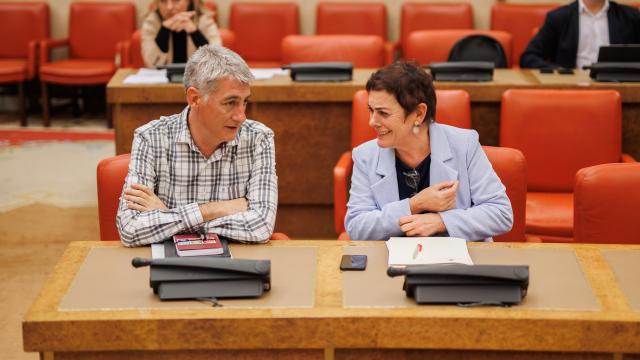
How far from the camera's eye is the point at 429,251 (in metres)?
2.77

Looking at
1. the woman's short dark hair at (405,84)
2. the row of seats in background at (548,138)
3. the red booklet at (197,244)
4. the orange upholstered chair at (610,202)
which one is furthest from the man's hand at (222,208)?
the orange upholstered chair at (610,202)

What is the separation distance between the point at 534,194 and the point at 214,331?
7.79 feet

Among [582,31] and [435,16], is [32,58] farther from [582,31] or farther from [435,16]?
[582,31]

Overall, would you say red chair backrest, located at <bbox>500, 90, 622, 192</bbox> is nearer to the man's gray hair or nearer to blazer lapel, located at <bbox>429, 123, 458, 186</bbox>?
blazer lapel, located at <bbox>429, 123, 458, 186</bbox>

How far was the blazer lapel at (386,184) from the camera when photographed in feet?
10.7

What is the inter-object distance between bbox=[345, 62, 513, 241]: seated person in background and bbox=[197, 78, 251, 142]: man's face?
0.43m

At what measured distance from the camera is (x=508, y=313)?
7.74ft

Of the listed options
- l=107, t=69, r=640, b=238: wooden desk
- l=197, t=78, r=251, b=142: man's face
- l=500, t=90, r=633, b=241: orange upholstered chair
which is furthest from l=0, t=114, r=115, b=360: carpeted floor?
l=500, t=90, r=633, b=241: orange upholstered chair

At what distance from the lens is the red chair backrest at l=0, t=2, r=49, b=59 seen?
8.19 m

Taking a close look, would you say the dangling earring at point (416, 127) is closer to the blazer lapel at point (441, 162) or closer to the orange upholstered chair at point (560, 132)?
the blazer lapel at point (441, 162)

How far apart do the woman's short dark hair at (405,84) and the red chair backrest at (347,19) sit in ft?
15.7

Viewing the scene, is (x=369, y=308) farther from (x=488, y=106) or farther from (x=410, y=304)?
(x=488, y=106)

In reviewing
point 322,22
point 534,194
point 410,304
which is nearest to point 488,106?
point 534,194

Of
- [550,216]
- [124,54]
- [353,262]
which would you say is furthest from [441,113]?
[124,54]
